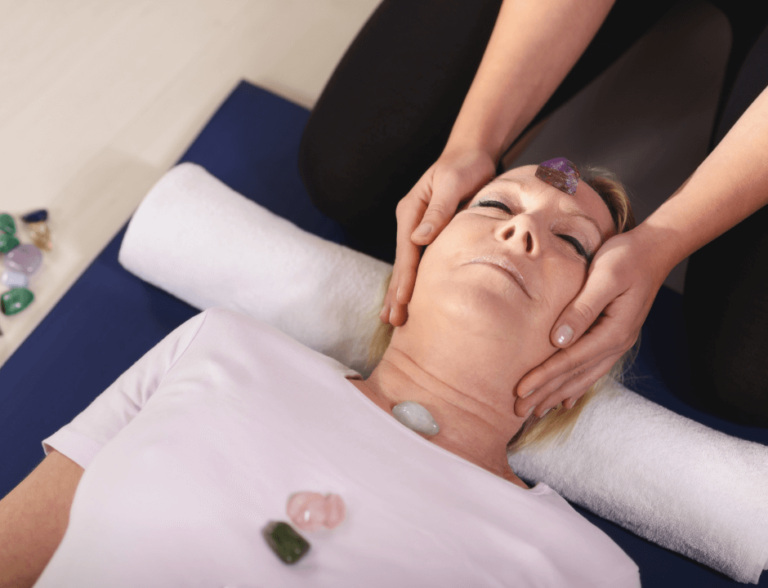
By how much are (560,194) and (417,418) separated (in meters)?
0.49

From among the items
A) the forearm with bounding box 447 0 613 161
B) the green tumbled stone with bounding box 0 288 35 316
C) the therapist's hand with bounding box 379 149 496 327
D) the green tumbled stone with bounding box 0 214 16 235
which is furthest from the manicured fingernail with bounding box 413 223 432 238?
the green tumbled stone with bounding box 0 214 16 235

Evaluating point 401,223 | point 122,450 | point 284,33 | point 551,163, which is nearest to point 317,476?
point 122,450

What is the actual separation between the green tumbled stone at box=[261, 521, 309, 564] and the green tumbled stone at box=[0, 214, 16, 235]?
1297mm

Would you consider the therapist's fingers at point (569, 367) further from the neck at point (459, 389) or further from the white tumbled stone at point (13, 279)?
the white tumbled stone at point (13, 279)

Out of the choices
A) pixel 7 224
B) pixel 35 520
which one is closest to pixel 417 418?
pixel 35 520

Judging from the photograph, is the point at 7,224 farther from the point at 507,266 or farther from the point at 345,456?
the point at 507,266

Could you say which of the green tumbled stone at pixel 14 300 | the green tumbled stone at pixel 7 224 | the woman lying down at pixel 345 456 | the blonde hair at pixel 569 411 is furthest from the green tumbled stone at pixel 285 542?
the green tumbled stone at pixel 7 224

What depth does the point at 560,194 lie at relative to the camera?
3.35 feet

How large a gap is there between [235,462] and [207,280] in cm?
57

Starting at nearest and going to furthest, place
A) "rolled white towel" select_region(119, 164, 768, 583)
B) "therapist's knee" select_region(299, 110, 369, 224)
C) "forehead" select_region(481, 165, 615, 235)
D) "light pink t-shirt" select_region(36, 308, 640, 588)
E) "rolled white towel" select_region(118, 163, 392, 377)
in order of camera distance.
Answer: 1. "light pink t-shirt" select_region(36, 308, 640, 588)
2. "forehead" select_region(481, 165, 615, 235)
3. "rolled white towel" select_region(119, 164, 768, 583)
4. "rolled white towel" select_region(118, 163, 392, 377)
5. "therapist's knee" select_region(299, 110, 369, 224)

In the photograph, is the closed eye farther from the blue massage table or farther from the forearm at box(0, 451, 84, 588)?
the forearm at box(0, 451, 84, 588)

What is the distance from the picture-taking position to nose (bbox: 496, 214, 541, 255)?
3.06 ft

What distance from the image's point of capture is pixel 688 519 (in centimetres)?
113

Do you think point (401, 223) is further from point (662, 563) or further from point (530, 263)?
point (662, 563)
